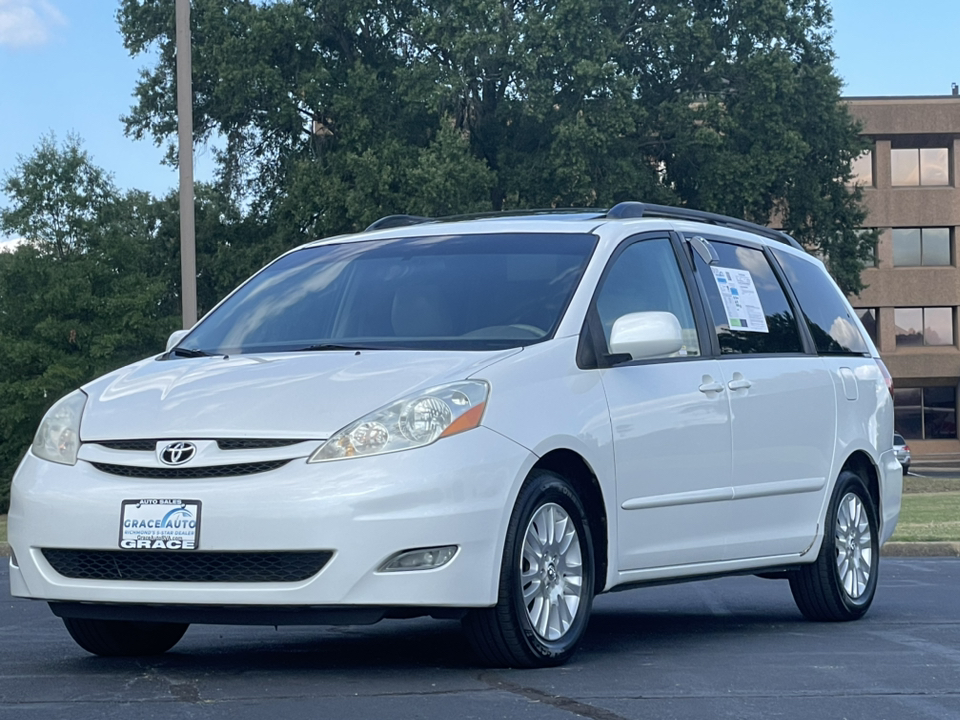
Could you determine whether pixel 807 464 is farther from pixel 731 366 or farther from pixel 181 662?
pixel 181 662

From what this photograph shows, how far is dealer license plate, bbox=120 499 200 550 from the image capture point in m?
5.46

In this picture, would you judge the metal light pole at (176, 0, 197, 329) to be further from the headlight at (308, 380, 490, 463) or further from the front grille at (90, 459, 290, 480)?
the headlight at (308, 380, 490, 463)

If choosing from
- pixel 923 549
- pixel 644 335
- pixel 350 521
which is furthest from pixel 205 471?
pixel 923 549

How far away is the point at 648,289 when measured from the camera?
714 centimetres

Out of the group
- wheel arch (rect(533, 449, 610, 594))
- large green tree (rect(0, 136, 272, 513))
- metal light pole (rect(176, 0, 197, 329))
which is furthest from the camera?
A: large green tree (rect(0, 136, 272, 513))

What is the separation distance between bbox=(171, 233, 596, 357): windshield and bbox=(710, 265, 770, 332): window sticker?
3.31ft

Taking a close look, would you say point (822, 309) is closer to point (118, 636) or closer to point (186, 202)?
point (118, 636)

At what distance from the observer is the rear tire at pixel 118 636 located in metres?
6.37

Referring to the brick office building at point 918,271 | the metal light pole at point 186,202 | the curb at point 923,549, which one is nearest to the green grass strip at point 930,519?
the curb at point 923,549

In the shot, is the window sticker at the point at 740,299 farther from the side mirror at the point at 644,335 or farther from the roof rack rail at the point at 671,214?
the side mirror at the point at 644,335

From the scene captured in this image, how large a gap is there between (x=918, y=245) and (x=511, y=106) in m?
34.9

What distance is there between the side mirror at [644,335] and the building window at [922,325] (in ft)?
202

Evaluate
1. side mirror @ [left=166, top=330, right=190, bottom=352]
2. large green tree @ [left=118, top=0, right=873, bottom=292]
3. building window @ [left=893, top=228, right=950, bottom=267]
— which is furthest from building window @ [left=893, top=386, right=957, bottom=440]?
side mirror @ [left=166, top=330, right=190, bottom=352]

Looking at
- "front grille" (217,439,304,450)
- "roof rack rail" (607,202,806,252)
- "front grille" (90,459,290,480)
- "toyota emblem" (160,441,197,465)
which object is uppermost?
"roof rack rail" (607,202,806,252)
